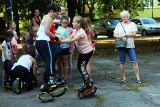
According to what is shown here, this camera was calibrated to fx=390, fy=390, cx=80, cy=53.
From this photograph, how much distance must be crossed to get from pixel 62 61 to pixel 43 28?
183cm

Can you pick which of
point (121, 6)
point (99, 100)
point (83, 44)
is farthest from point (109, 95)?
point (121, 6)

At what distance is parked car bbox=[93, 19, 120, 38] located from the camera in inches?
1305

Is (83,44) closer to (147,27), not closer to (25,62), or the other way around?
(25,62)

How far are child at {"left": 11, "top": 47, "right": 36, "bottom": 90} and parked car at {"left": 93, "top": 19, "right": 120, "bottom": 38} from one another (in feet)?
79.1

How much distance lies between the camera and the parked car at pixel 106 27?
109 ft

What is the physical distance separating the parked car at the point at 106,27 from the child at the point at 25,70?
79.1 ft

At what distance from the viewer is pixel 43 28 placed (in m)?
8.06

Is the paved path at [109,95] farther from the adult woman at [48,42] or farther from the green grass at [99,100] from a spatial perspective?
the adult woman at [48,42]

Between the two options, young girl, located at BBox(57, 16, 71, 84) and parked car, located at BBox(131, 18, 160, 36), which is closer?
young girl, located at BBox(57, 16, 71, 84)

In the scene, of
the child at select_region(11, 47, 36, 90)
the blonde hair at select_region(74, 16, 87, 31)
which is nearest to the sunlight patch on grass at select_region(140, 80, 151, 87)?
the blonde hair at select_region(74, 16, 87, 31)

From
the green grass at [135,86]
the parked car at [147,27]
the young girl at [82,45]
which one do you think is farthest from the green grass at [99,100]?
the parked car at [147,27]

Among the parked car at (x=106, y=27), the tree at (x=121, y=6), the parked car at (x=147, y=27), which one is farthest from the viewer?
the tree at (x=121, y=6)

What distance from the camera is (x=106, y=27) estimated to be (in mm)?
33594

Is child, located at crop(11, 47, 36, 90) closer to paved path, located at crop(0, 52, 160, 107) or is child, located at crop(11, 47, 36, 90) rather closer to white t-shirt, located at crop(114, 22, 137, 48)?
paved path, located at crop(0, 52, 160, 107)
